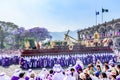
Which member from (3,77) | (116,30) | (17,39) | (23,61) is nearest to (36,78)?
(3,77)

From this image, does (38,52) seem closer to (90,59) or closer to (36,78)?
(90,59)

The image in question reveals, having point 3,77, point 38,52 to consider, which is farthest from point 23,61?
point 3,77

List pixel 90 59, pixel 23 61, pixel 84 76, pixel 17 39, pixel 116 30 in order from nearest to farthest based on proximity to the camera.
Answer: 1. pixel 84 76
2. pixel 23 61
3. pixel 90 59
4. pixel 116 30
5. pixel 17 39

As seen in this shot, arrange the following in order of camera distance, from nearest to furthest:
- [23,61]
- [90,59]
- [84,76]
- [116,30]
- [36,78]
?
[84,76], [36,78], [23,61], [90,59], [116,30]

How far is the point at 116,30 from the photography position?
5969 centimetres

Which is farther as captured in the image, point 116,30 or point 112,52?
point 116,30

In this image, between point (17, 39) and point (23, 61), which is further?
point (17, 39)

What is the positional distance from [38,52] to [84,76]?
15.2 meters

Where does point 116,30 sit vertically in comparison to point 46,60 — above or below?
above

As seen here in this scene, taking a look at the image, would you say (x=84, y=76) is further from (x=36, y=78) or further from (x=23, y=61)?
(x=23, y=61)

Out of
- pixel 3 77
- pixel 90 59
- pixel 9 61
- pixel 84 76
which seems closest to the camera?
pixel 84 76

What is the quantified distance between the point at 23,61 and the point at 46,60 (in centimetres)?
193

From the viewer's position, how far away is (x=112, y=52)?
87.7 feet

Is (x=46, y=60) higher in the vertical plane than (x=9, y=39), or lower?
lower
